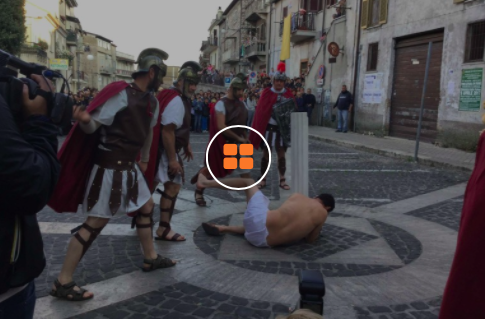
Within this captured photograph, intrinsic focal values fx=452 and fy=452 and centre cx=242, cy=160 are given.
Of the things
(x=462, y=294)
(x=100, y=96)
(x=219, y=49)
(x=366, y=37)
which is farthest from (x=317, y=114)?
(x=219, y=49)

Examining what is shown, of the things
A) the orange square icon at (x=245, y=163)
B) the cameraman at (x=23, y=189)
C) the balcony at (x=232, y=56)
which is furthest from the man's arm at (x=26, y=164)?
the balcony at (x=232, y=56)

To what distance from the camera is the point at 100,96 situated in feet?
11.0

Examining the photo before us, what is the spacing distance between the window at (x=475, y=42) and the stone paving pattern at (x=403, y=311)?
11.4m

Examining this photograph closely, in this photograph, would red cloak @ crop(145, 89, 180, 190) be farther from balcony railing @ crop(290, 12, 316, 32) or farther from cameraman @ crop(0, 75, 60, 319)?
balcony railing @ crop(290, 12, 316, 32)

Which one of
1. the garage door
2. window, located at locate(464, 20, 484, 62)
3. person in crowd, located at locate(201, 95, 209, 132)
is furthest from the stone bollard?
person in crowd, located at locate(201, 95, 209, 132)

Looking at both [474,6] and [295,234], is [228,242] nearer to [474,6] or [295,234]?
[295,234]

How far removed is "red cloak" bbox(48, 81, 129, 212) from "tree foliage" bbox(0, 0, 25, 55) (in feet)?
85.9

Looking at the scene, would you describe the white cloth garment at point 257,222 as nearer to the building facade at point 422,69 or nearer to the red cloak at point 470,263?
the red cloak at point 470,263

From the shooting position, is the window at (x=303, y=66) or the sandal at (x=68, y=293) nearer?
the sandal at (x=68, y=293)

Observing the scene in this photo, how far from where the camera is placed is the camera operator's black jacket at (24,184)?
1.38m

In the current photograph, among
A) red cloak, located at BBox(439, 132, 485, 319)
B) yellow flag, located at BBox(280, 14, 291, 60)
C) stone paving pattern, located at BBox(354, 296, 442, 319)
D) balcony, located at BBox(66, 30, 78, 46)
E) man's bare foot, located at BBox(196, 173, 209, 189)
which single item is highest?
balcony, located at BBox(66, 30, 78, 46)

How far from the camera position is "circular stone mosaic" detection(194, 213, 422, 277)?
4.17 metres

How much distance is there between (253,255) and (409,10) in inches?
569

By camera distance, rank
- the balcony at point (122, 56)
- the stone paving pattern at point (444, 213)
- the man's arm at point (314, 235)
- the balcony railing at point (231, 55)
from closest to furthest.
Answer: the man's arm at point (314, 235)
the stone paving pattern at point (444, 213)
the balcony railing at point (231, 55)
the balcony at point (122, 56)
